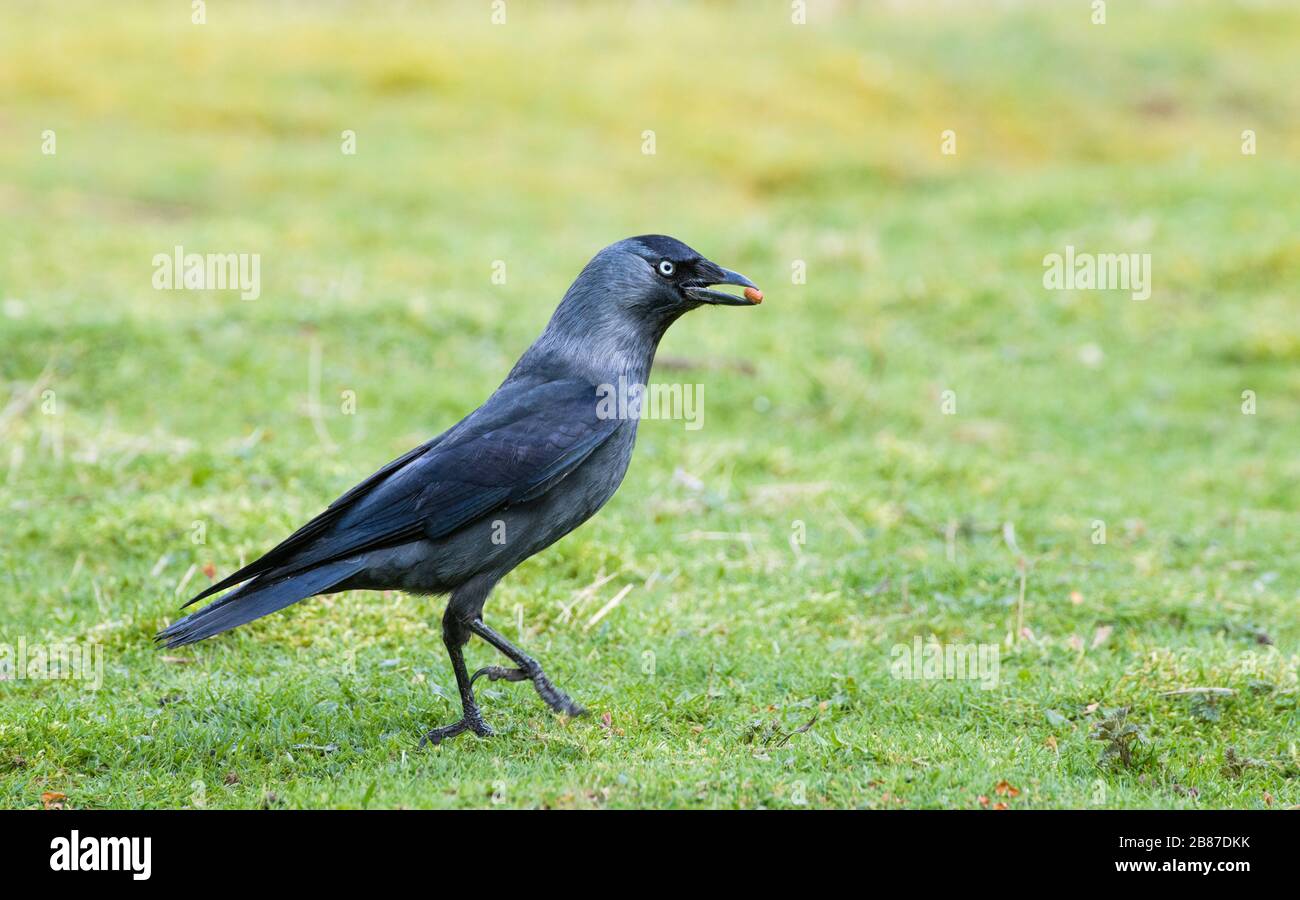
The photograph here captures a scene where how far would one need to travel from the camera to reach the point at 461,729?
5227mm

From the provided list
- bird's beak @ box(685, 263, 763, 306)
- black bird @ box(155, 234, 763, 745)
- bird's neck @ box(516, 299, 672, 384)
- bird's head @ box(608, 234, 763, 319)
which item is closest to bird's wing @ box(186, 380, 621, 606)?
black bird @ box(155, 234, 763, 745)

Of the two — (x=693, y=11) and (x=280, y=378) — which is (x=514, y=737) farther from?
(x=693, y=11)

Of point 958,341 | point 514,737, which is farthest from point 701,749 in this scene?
point 958,341

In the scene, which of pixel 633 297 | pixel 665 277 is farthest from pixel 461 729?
pixel 665 277

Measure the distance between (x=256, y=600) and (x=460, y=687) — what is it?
2.57ft

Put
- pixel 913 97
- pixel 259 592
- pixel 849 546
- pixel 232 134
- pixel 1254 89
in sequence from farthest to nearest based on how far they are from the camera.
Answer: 1. pixel 1254 89
2. pixel 913 97
3. pixel 232 134
4. pixel 849 546
5. pixel 259 592

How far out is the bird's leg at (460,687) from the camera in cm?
520

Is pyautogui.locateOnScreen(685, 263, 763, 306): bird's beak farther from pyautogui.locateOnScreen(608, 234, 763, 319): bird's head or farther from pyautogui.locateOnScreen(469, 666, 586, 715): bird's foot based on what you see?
pyautogui.locateOnScreen(469, 666, 586, 715): bird's foot

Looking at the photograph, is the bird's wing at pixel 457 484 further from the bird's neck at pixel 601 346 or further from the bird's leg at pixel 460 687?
the bird's leg at pixel 460 687

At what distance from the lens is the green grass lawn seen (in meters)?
5.22

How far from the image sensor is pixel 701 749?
5.09 meters

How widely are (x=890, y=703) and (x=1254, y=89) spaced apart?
2119cm

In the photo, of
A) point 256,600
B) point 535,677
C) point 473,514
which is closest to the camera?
point 256,600

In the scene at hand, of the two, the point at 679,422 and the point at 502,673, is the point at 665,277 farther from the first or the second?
the point at 679,422
